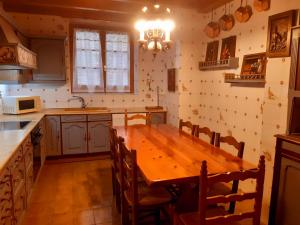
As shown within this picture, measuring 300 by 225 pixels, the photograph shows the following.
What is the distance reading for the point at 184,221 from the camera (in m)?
1.58

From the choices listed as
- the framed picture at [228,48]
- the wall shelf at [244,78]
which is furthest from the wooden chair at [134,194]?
the framed picture at [228,48]

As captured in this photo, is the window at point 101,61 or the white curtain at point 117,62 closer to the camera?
the window at point 101,61

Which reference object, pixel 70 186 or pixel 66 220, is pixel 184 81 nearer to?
pixel 70 186

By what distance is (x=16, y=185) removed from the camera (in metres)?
2.00

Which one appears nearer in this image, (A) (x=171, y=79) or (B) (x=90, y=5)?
(B) (x=90, y=5)

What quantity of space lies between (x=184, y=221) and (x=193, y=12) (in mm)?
3180

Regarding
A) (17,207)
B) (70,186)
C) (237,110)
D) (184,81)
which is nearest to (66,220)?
(17,207)

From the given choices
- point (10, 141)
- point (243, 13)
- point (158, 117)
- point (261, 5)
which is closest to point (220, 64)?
point (243, 13)

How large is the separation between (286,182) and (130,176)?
3.96 ft

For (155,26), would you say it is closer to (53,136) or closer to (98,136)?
(98,136)

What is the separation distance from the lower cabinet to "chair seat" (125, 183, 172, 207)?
871 mm

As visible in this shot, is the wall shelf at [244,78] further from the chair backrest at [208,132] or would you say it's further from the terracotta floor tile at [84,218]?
the terracotta floor tile at [84,218]

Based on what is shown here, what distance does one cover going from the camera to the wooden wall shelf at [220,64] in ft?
9.95

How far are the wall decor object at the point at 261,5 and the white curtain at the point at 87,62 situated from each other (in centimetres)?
280
